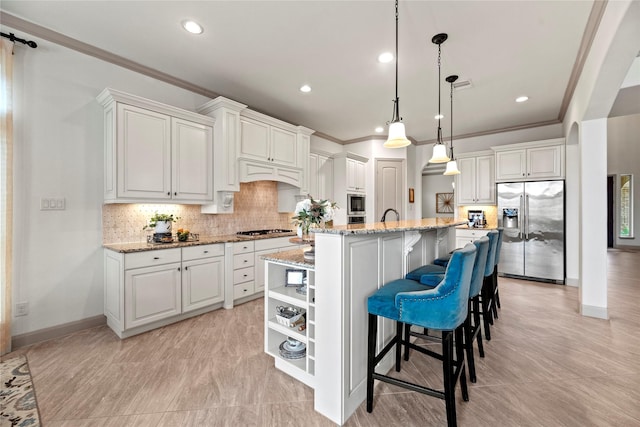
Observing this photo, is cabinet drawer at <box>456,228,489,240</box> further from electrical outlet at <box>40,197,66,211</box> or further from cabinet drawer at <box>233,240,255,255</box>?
electrical outlet at <box>40,197,66,211</box>

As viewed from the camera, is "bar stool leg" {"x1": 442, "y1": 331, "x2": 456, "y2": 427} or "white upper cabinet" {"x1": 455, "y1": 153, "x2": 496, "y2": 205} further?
"white upper cabinet" {"x1": 455, "y1": 153, "x2": 496, "y2": 205}

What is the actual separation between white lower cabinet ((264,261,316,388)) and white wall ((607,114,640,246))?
10919 mm

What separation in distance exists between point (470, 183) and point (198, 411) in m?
5.53

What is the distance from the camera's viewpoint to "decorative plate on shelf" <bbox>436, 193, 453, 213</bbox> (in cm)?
805

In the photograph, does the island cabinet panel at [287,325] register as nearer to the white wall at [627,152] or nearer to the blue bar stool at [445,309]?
the blue bar stool at [445,309]

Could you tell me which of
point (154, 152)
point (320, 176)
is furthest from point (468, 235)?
point (154, 152)

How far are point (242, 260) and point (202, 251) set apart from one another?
56 centimetres

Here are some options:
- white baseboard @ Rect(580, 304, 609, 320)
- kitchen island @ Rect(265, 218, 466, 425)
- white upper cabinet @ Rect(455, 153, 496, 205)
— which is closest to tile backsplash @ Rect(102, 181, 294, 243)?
kitchen island @ Rect(265, 218, 466, 425)

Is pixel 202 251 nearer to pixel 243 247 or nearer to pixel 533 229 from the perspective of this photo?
pixel 243 247

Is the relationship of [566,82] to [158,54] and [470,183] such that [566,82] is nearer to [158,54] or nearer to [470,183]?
[470,183]

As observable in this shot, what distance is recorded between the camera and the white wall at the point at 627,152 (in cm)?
790

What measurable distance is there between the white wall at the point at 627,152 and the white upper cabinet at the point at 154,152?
11.1 m

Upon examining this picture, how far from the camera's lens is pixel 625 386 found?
6.33 ft

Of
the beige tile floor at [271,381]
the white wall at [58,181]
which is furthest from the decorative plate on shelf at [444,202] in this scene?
the white wall at [58,181]
